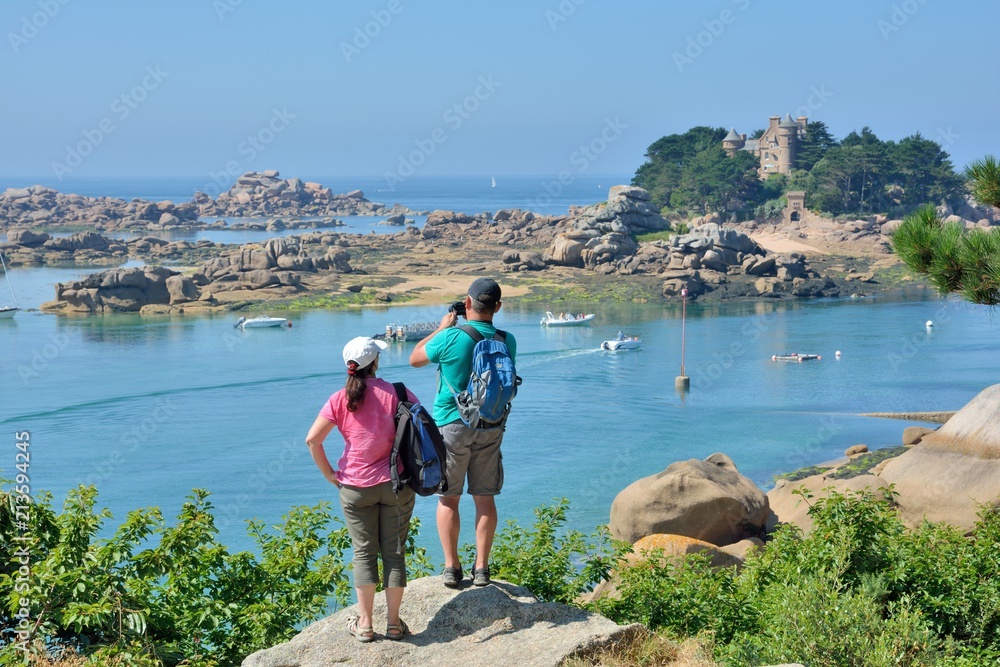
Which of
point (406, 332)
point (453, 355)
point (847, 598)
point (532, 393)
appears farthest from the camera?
point (406, 332)

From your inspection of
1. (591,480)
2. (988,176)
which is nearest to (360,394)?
(988,176)

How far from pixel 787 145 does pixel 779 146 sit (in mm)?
777

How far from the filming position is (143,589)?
6.73m

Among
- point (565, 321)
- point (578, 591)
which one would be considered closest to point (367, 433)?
point (578, 591)

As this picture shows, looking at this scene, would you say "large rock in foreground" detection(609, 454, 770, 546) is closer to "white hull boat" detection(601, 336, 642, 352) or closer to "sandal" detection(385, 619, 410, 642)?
"sandal" detection(385, 619, 410, 642)

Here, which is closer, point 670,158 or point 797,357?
point 797,357

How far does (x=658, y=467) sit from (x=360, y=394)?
2047cm

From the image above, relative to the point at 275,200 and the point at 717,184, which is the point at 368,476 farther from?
the point at 275,200

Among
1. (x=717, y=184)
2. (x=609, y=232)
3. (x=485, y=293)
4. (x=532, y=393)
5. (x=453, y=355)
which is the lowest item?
(x=532, y=393)

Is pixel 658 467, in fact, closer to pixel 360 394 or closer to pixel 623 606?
pixel 623 606

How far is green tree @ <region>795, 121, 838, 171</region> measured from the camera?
9150cm

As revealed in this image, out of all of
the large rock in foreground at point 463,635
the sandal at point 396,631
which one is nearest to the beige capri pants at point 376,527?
the sandal at point 396,631

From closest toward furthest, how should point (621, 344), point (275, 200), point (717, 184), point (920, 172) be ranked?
point (621, 344)
point (920, 172)
point (717, 184)
point (275, 200)

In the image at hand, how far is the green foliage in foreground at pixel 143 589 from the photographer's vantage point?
6.15m
